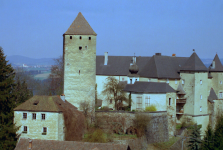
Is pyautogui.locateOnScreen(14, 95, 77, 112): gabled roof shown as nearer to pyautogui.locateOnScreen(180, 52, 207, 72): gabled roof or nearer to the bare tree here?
the bare tree

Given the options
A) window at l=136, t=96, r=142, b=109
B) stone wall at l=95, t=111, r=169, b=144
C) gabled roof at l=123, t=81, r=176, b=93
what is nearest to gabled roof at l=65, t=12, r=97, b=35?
gabled roof at l=123, t=81, r=176, b=93

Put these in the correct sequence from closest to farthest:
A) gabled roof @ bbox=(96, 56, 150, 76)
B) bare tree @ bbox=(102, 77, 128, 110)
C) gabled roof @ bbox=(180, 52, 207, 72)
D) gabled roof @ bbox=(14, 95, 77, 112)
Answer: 1. gabled roof @ bbox=(14, 95, 77, 112)
2. bare tree @ bbox=(102, 77, 128, 110)
3. gabled roof @ bbox=(180, 52, 207, 72)
4. gabled roof @ bbox=(96, 56, 150, 76)

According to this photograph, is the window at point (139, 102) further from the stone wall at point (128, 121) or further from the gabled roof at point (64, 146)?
the gabled roof at point (64, 146)

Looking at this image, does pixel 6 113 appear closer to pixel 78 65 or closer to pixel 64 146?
pixel 64 146

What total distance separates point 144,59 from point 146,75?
6631mm

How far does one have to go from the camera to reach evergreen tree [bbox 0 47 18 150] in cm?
3095

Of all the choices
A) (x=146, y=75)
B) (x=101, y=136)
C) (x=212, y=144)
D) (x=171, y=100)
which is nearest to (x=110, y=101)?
(x=146, y=75)

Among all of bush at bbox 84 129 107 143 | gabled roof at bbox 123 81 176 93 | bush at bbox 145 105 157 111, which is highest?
gabled roof at bbox 123 81 176 93

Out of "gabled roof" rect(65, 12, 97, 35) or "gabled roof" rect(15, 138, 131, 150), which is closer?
"gabled roof" rect(15, 138, 131, 150)

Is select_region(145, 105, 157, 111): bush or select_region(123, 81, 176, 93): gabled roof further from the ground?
select_region(123, 81, 176, 93): gabled roof

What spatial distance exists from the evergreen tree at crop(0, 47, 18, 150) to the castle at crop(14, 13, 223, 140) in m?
1.22

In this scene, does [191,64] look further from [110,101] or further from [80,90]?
[80,90]

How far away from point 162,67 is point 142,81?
510cm

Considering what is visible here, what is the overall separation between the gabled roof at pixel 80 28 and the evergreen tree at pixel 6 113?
25.9ft
